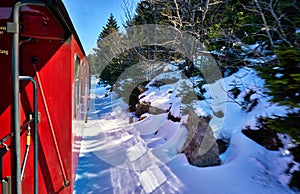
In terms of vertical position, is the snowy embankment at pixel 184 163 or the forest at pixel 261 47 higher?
the forest at pixel 261 47

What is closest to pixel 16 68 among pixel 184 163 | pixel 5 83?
pixel 5 83

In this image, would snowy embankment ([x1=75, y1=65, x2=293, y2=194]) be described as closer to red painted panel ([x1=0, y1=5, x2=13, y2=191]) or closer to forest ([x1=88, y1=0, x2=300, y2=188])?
forest ([x1=88, y1=0, x2=300, y2=188])

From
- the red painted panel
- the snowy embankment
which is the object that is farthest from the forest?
the red painted panel

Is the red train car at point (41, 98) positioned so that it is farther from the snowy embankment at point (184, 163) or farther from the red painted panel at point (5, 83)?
the snowy embankment at point (184, 163)

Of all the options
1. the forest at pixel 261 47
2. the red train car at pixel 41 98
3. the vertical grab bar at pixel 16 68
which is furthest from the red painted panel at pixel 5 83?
the forest at pixel 261 47

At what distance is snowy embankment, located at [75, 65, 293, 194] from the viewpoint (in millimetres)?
3046

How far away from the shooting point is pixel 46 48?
7.00 ft

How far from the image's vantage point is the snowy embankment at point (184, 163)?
3.05 m

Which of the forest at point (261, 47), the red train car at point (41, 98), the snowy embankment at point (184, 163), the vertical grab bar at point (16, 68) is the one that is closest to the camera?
the vertical grab bar at point (16, 68)

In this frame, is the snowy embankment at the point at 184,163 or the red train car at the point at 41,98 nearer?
the red train car at the point at 41,98

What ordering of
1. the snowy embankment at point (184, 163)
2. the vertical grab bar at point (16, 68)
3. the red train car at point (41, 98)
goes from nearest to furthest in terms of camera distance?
the vertical grab bar at point (16, 68)
the red train car at point (41, 98)
the snowy embankment at point (184, 163)

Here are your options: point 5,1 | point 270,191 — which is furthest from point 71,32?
point 270,191

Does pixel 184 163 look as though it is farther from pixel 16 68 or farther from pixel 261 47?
pixel 16 68

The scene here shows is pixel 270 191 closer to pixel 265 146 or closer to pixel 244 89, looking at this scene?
pixel 265 146
